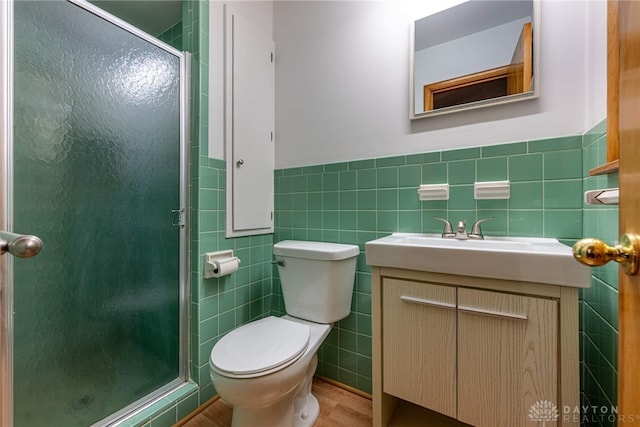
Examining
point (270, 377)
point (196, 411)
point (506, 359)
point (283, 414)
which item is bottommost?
point (196, 411)

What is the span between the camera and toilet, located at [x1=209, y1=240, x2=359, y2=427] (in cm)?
95

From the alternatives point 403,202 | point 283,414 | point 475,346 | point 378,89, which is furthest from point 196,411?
point 378,89

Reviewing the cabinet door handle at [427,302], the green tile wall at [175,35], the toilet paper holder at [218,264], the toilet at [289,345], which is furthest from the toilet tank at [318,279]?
the green tile wall at [175,35]

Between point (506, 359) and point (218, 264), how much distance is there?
1.23 metres

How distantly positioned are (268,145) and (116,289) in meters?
1.09

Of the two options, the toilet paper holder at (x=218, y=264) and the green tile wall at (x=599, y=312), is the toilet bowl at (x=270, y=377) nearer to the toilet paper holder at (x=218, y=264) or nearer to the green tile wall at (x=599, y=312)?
the toilet paper holder at (x=218, y=264)

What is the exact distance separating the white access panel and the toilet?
318 mm

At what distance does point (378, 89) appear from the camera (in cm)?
144

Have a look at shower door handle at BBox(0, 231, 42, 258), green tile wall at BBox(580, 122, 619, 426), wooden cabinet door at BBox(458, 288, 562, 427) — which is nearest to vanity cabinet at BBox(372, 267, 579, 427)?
wooden cabinet door at BBox(458, 288, 562, 427)

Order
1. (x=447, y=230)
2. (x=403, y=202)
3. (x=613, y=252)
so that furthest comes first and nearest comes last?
(x=403, y=202) → (x=447, y=230) → (x=613, y=252)

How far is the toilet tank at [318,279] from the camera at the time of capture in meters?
1.31

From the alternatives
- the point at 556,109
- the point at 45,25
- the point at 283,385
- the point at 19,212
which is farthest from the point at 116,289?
the point at 556,109

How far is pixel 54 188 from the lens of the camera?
3.32ft

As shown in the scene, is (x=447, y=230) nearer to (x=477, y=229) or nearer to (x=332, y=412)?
(x=477, y=229)
